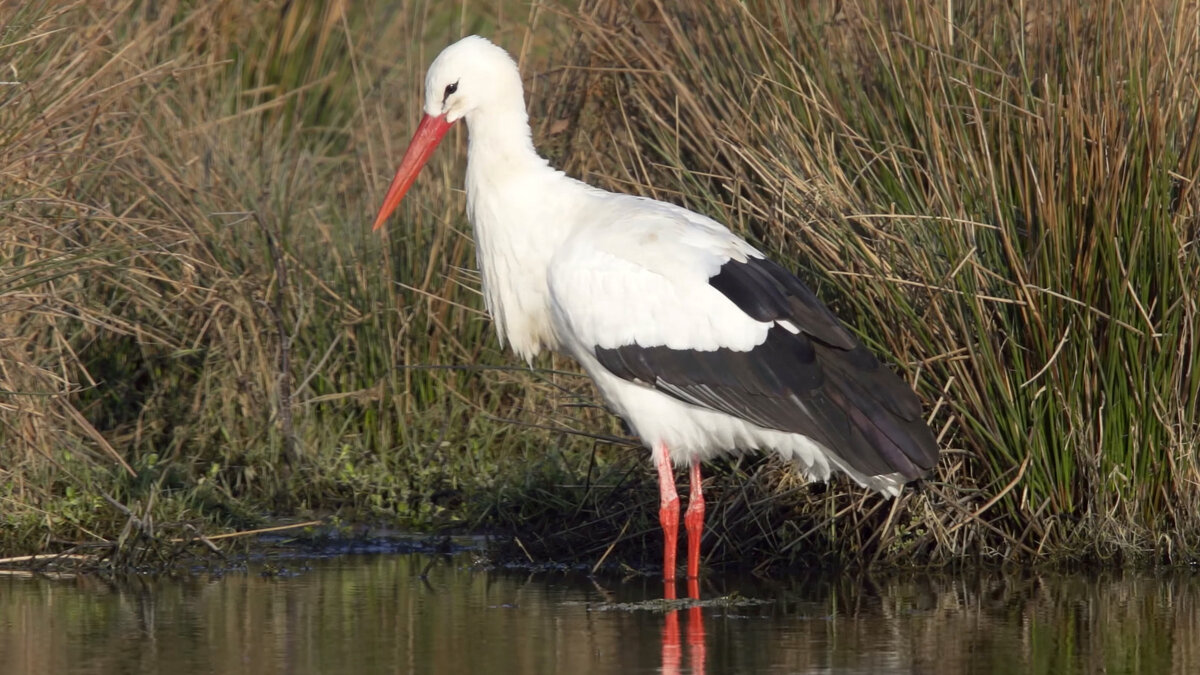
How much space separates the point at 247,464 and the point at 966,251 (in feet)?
10.0

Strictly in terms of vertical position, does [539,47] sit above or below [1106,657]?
above

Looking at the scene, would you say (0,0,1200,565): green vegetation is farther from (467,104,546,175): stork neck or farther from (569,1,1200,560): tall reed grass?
(467,104,546,175): stork neck

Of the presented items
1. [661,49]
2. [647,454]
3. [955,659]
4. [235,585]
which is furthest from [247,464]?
[955,659]

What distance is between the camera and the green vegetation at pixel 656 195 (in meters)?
5.76

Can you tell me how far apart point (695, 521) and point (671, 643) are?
1.10 m

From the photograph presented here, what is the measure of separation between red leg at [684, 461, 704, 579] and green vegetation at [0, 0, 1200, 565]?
199mm

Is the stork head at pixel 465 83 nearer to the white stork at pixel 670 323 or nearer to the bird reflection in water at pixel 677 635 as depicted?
the white stork at pixel 670 323

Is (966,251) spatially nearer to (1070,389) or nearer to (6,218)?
(1070,389)

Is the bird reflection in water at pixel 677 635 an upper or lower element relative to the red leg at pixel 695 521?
lower

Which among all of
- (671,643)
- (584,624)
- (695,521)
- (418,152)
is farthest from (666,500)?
(418,152)

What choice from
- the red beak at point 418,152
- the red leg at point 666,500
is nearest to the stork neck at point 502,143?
the red beak at point 418,152

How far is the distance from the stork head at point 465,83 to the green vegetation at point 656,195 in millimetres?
654

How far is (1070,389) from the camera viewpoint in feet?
18.9

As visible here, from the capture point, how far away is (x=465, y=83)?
20.7ft
